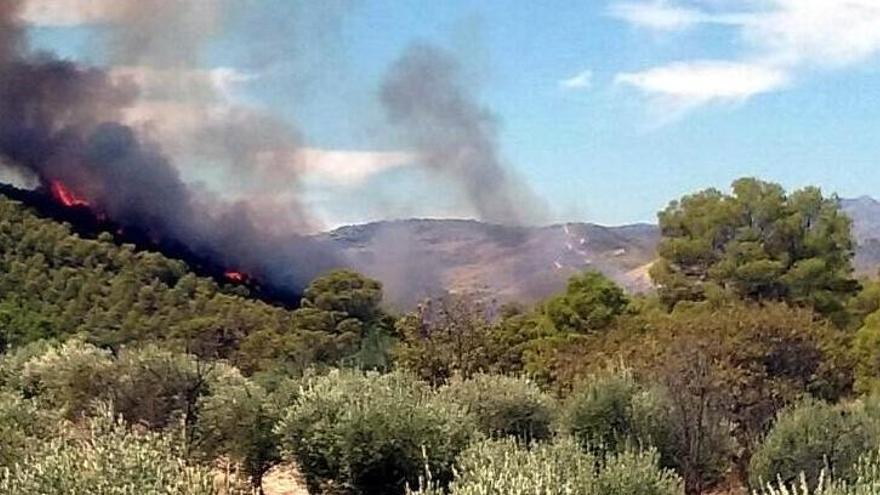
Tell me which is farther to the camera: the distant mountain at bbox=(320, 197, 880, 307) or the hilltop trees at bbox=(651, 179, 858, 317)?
the distant mountain at bbox=(320, 197, 880, 307)

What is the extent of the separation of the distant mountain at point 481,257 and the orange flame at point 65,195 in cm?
2178

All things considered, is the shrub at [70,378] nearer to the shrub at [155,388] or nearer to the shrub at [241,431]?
the shrub at [155,388]

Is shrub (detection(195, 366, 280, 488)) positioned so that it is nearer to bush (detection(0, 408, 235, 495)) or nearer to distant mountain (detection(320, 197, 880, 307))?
bush (detection(0, 408, 235, 495))

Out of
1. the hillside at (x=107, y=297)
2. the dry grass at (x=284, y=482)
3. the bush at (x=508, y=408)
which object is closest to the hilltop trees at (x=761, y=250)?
the hillside at (x=107, y=297)

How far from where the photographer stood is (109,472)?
13094mm

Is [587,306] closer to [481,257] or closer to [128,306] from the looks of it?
[128,306]

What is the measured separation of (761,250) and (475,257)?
53.4 meters

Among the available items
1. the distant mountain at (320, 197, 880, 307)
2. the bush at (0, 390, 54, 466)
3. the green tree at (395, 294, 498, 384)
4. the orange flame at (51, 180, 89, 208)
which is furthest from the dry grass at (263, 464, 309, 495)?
the orange flame at (51, 180, 89, 208)

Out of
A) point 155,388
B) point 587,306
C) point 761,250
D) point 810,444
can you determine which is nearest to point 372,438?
point 810,444

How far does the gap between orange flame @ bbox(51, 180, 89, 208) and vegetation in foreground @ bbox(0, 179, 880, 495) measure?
1020 inches

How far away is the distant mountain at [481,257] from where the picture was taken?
284ft

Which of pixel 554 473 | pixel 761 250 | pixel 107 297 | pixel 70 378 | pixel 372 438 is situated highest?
pixel 107 297

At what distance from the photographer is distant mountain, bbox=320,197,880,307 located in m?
86.6

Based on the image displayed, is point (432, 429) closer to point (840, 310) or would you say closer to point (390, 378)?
point (390, 378)
